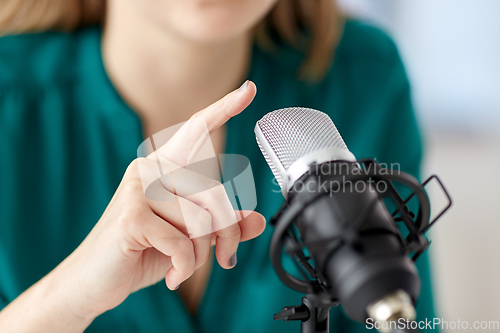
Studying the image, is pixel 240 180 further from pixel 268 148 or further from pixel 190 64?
pixel 190 64

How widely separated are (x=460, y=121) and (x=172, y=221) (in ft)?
6.07

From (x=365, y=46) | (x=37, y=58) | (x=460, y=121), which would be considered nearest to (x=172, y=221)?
(x=37, y=58)

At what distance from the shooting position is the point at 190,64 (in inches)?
26.1

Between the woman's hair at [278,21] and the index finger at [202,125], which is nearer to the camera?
the index finger at [202,125]

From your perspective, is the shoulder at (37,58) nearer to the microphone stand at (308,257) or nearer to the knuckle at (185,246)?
the knuckle at (185,246)

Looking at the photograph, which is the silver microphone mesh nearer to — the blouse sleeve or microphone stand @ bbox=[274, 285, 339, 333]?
microphone stand @ bbox=[274, 285, 339, 333]

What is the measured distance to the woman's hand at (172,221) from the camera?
0.36 meters

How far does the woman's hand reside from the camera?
0.36 m

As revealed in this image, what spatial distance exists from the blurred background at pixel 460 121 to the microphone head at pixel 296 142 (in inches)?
54.2

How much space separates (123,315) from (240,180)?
14.0 inches

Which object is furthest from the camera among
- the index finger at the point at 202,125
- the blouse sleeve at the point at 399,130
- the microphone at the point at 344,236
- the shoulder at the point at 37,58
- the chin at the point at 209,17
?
the blouse sleeve at the point at 399,130

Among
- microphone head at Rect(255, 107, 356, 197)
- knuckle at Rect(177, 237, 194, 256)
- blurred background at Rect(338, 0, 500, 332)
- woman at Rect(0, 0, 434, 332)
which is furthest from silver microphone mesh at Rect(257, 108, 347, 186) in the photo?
blurred background at Rect(338, 0, 500, 332)

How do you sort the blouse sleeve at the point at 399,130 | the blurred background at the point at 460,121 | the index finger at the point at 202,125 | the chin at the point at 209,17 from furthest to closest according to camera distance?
1. the blurred background at the point at 460,121
2. the blouse sleeve at the point at 399,130
3. the chin at the point at 209,17
4. the index finger at the point at 202,125

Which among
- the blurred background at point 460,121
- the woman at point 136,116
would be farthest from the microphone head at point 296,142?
the blurred background at point 460,121
